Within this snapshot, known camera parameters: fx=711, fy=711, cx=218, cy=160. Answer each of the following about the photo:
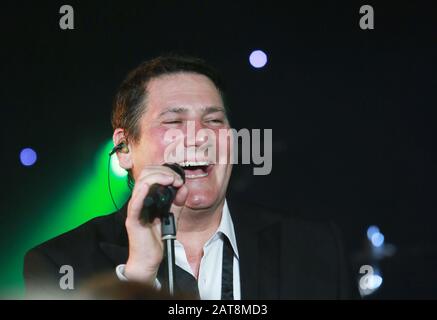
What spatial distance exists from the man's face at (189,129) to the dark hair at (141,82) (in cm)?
2

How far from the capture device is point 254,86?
237cm

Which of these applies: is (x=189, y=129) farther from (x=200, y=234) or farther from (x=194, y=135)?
(x=200, y=234)

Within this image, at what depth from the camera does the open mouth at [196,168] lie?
6.41ft

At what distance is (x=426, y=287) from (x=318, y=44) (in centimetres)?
89

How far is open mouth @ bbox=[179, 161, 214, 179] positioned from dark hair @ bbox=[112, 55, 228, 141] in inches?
8.0

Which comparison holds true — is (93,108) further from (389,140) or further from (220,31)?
(389,140)

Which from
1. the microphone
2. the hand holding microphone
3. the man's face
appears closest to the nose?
the man's face

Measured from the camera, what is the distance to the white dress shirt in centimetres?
192

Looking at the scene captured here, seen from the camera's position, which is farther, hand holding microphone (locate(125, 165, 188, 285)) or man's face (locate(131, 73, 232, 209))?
man's face (locate(131, 73, 232, 209))

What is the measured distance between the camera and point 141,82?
2.12 metres

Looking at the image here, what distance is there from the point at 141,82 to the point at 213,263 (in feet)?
1.90

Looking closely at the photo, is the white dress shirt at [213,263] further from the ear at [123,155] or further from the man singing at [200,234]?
the ear at [123,155]

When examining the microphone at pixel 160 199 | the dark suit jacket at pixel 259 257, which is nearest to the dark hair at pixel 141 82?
the dark suit jacket at pixel 259 257

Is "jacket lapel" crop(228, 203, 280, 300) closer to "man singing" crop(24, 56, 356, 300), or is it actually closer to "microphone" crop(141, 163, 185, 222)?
"man singing" crop(24, 56, 356, 300)
